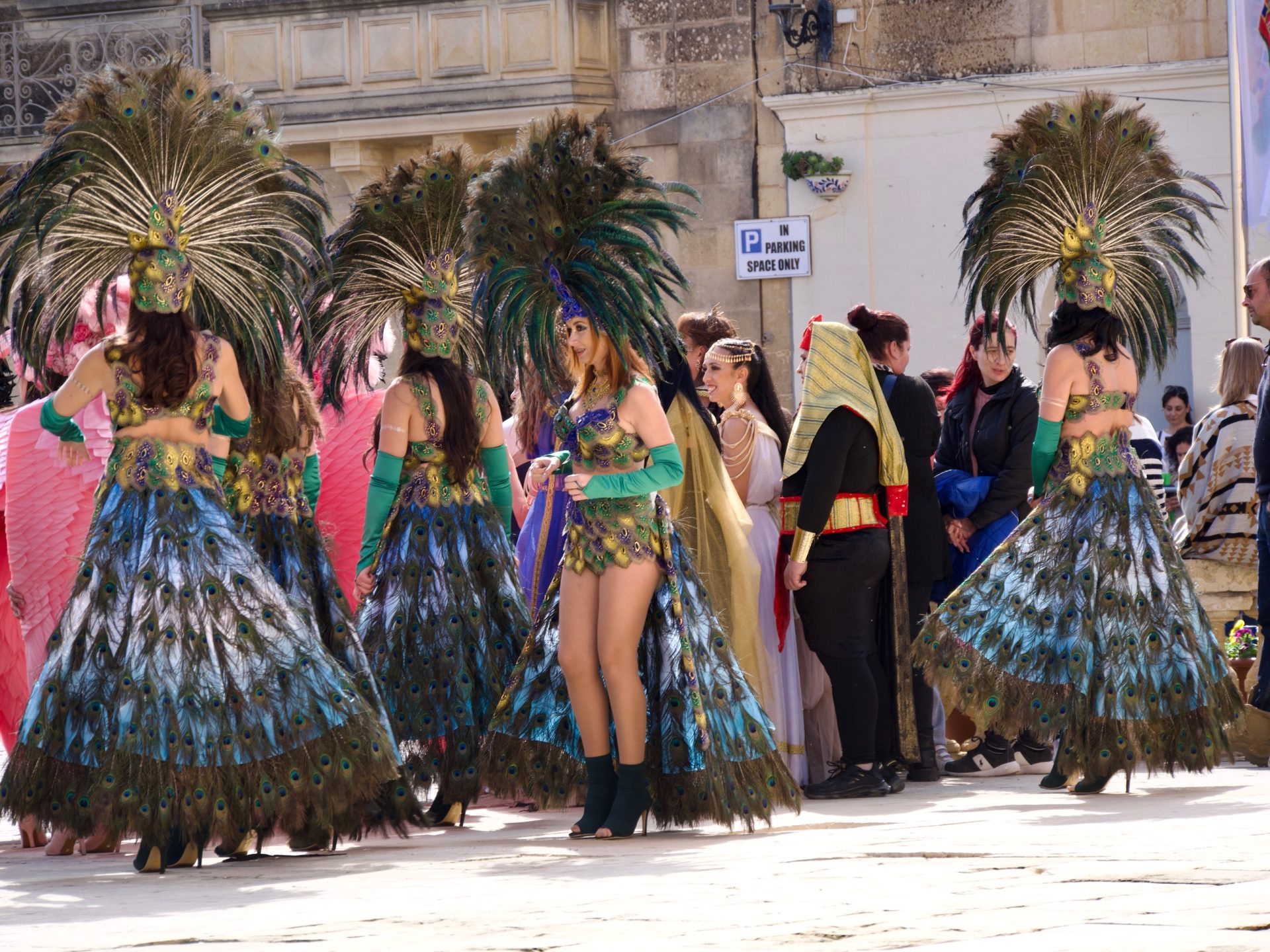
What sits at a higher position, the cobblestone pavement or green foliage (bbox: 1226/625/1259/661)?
green foliage (bbox: 1226/625/1259/661)

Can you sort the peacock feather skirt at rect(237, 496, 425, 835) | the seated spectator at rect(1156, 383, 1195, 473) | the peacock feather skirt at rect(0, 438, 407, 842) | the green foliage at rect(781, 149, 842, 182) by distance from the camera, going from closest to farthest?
the peacock feather skirt at rect(0, 438, 407, 842) → the peacock feather skirt at rect(237, 496, 425, 835) → the seated spectator at rect(1156, 383, 1195, 473) → the green foliage at rect(781, 149, 842, 182)

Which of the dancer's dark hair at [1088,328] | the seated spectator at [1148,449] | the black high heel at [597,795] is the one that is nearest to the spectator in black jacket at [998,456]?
the dancer's dark hair at [1088,328]

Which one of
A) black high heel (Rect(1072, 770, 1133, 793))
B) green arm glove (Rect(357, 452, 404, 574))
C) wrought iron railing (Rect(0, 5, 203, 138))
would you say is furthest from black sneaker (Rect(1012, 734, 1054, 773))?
wrought iron railing (Rect(0, 5, 203, 138))

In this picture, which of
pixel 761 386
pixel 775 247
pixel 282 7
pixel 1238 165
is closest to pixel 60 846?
pixel 761 386

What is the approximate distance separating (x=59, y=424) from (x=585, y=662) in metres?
1.71

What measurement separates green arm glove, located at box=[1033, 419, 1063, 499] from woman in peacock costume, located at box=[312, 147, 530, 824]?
189 cm

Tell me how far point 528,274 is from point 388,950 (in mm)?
2927

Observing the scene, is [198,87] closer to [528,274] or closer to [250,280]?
[250,280]

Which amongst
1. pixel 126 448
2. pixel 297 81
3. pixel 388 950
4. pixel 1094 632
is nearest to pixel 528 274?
pixel 126 448

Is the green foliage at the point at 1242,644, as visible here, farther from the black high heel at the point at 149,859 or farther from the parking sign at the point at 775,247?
the parking sign at the point at 775,247

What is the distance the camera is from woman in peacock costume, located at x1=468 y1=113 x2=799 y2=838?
590 centimetres

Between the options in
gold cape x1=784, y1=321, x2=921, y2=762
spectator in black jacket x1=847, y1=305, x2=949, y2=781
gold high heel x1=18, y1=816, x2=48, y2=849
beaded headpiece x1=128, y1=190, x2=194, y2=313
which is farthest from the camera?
spectator in black jacket x1=847, y1=305, x2=949, y2=781

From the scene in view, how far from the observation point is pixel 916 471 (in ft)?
25.4

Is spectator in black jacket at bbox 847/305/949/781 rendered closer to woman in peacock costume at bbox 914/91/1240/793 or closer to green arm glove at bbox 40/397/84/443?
woman in peacock costume at bbox 914/91/1240/793
